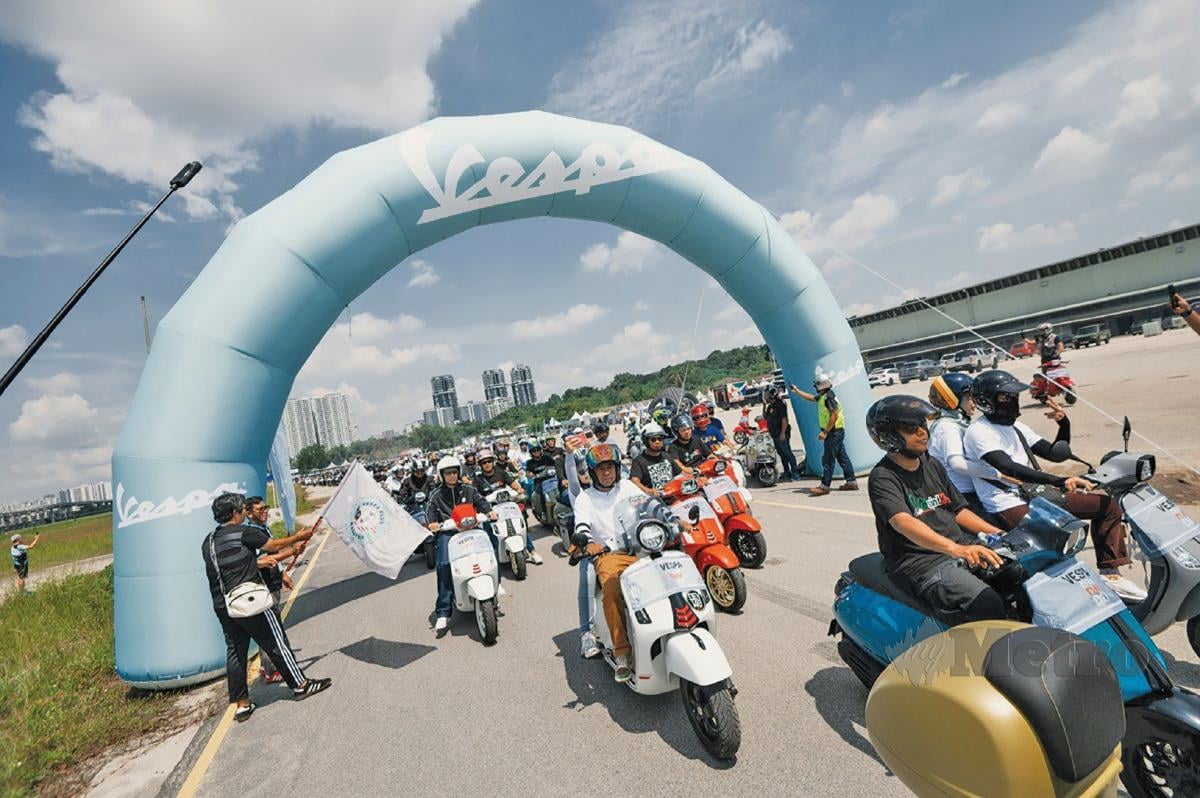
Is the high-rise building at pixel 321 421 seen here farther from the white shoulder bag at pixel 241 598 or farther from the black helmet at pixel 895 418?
the black helmet at pixel 895 418

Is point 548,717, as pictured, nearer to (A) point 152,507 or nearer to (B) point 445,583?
(B) point 445,583

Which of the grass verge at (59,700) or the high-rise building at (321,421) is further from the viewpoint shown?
the high-rise building at (321,421)

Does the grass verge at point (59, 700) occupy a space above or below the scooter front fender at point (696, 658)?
below

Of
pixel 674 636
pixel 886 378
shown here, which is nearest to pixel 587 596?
pixel 674 636

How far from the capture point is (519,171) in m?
8.40

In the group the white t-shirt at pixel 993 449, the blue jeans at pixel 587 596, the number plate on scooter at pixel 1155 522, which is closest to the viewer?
the number plate on scooter at pixel 1155 522

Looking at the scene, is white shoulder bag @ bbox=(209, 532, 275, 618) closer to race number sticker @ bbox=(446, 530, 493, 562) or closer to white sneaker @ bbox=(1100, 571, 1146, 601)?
race number sticker @ bbox=(446, 530, 493, 562)

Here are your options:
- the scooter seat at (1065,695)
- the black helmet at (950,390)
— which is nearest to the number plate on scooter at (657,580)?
the scooter seat at (1065,695)

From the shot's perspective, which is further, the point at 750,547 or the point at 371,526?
the point at 750,547

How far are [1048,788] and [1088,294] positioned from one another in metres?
72.1

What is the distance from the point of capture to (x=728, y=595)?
5.39 meters

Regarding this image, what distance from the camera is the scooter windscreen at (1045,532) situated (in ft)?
8.00

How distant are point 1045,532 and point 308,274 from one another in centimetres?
728

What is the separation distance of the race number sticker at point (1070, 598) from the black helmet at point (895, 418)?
841 millimetres
